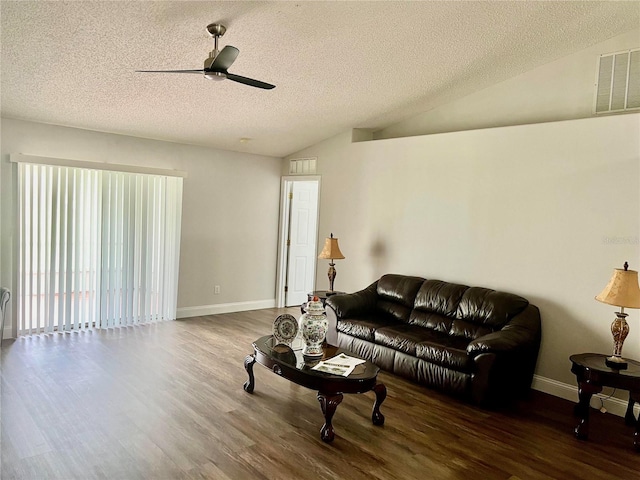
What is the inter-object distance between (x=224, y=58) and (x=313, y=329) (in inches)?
79.7

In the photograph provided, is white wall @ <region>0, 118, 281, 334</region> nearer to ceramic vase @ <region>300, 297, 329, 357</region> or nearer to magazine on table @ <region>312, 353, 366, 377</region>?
ceramic vase @ <region>300, 297, 329, 357</region>

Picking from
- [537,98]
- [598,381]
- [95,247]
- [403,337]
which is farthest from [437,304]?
[95,247]

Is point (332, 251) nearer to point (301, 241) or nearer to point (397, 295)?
point (397, 295)

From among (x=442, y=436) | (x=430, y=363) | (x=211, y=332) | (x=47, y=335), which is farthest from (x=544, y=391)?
(x=47, y=335)

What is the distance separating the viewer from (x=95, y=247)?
17.9 ft

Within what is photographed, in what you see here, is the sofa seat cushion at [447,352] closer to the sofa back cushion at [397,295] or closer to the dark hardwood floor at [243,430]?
the dark hardwood floor at [243,430]

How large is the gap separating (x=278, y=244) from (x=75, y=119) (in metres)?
3.43

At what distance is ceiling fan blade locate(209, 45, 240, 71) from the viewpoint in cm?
288

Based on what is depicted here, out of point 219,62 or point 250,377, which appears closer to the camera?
point 219,62

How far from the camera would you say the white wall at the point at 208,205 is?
5.08 metres

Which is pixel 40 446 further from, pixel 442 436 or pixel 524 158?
pixel 524 158

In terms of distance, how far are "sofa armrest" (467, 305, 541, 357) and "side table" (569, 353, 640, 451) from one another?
0.44 m

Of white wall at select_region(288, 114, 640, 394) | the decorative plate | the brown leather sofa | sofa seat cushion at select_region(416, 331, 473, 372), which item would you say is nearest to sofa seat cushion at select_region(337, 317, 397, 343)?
the brown leather sofa

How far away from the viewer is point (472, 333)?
14.2 feet
